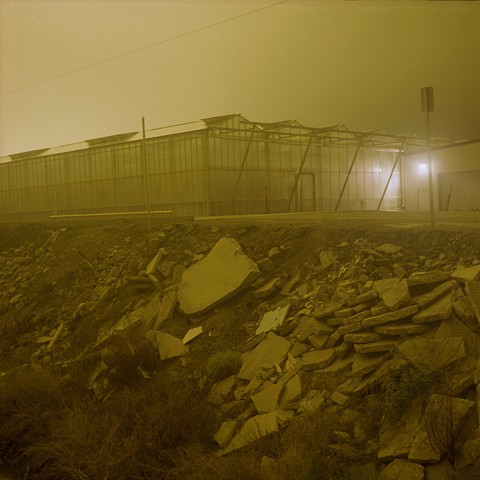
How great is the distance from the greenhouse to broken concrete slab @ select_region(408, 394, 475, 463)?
47.2 feet

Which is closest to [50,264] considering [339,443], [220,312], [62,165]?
[220,312]

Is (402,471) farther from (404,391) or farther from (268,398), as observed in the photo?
(268,398)

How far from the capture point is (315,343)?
7.51 m

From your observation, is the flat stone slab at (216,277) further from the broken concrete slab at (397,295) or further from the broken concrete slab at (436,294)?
the broken concrete slab at (436,294)

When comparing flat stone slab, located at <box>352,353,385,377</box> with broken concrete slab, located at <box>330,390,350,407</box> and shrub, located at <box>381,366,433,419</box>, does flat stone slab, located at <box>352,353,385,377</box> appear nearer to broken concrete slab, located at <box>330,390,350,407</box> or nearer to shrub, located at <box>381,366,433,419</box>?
broken concrete slab, located at <box>330,390,350,407</box>

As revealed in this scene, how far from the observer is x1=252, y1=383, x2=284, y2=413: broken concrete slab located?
689 cm

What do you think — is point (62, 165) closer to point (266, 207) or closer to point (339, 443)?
point (266, 207)

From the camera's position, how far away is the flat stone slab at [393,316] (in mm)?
6750

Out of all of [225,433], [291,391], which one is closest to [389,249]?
[291,391]

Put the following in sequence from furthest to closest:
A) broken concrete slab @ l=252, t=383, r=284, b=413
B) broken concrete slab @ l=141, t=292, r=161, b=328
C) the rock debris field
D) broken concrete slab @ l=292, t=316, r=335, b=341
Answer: broken concrete slab @ l=141, t=292, r=161, b=328 → broken concrete slab @ l=292, t=316, r=335, b=341 → broken concrete slab @ l=252, t=383, r=284, b=413 → the rock debris field

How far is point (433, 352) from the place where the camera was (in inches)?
235

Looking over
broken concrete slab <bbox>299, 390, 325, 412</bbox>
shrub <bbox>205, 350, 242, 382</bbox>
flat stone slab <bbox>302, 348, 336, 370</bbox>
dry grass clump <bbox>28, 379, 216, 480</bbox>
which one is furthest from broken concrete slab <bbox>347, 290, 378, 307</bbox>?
dry grass clump <bbox>28, 379, 216, 480</bbox>

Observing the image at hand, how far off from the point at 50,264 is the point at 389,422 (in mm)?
11814

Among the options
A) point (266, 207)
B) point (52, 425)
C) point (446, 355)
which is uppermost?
point (266, 207)
